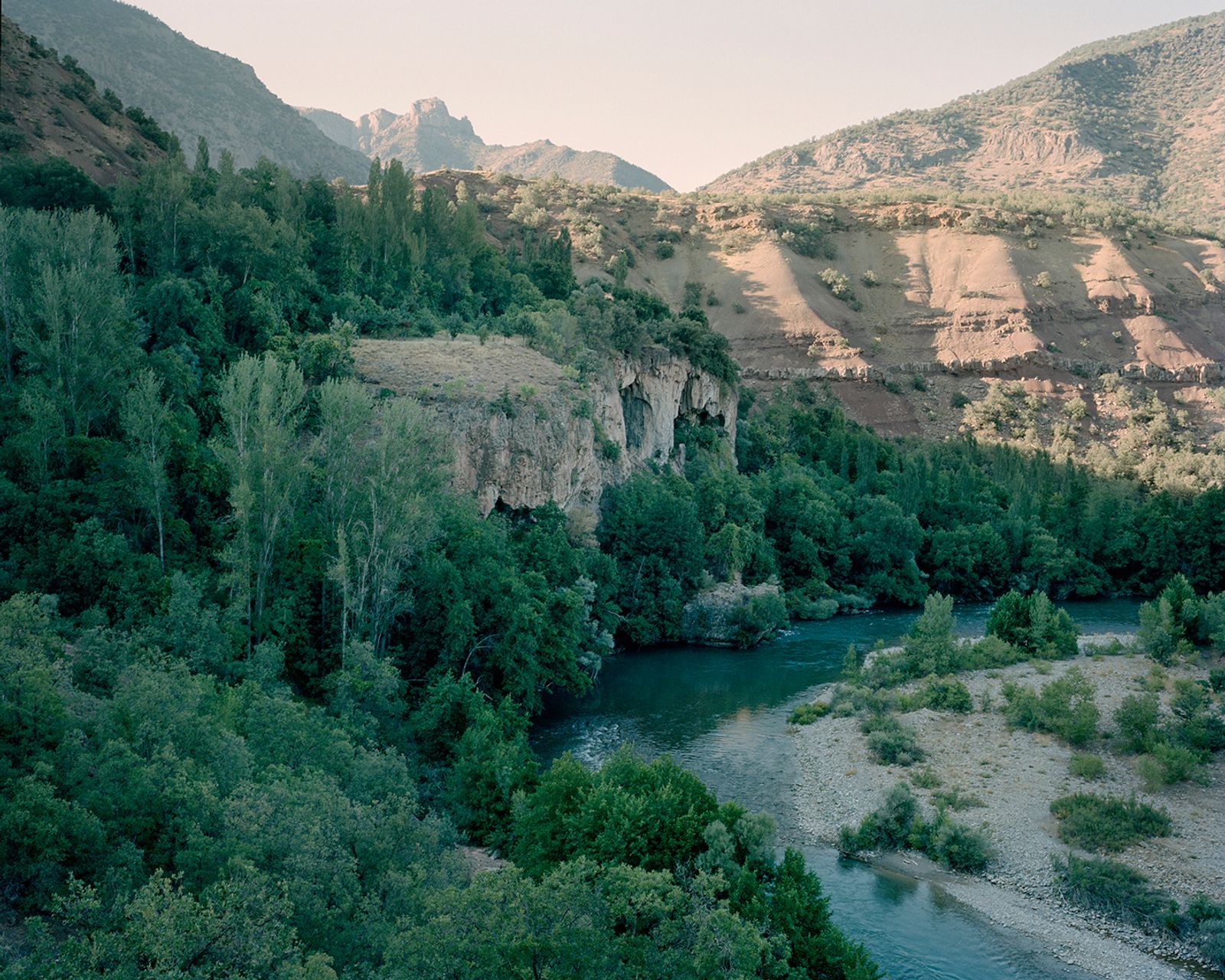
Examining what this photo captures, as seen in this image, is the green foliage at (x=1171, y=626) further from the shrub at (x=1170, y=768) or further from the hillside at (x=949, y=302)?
the hillside at (x=949, y=302)

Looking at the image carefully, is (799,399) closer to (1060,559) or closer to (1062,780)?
(1060,559)

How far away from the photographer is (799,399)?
97.7m

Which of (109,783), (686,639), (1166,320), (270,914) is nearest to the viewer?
(270,914)

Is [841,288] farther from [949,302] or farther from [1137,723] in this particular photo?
[1137,723]

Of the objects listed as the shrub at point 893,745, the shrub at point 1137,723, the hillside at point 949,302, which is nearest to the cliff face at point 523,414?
the shrub at point 893,745

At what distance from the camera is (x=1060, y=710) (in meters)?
35.4

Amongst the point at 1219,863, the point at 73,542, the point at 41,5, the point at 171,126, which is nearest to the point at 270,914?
the point at 73,542

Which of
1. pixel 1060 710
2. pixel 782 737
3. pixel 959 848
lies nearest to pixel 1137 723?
pixel 1060 710

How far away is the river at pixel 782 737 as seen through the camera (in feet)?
75.7

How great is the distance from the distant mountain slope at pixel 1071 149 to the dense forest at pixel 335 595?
11492 centimetres

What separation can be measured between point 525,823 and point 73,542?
52.7 feet

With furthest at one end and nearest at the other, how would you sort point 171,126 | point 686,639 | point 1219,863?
1. point 171,126
2. point 686,639
3. point 1219,863

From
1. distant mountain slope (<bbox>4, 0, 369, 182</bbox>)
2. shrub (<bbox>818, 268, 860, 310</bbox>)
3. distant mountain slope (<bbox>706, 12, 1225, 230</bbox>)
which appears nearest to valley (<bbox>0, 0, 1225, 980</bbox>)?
shrub (<bbox>818, 268, 860, 310</bbox>)

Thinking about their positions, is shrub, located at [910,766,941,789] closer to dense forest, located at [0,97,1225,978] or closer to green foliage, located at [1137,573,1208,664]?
dense forest, located at [0,97,1225,978]
